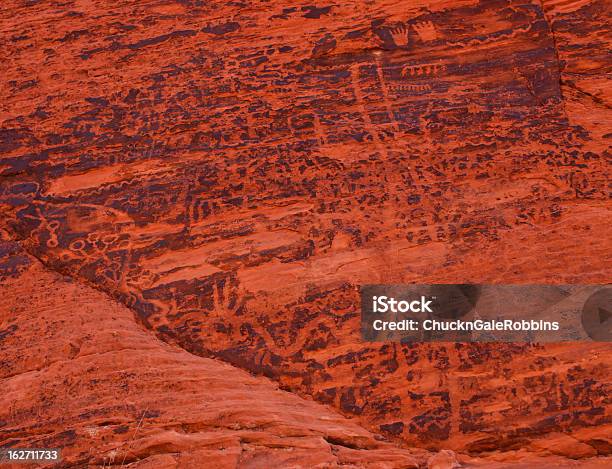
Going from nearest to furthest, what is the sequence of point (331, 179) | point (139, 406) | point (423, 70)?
point (139, 406)
point (331, 179)
point (423, 70)

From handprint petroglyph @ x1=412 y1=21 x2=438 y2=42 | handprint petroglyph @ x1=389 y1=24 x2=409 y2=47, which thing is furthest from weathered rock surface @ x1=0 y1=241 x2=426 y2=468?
handprint petroglyph @ x1=412 y1=21 x2=438 y2=42

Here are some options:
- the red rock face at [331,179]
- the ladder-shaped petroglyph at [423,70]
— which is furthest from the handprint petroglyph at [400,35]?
the ladder-shaped petroglyph at [423,70]

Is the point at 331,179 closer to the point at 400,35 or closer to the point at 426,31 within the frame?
the point at 400,35

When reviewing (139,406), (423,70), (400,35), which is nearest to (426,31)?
(400,35)

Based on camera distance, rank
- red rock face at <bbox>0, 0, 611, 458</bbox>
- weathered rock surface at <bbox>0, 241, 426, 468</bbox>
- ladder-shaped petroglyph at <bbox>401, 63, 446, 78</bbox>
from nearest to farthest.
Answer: weathered rock surface at <bbox>0, 241, 426, 468</bbox>, red rock face at <bbox>0, 0, 611, 458</bbox>, ladder-shaped petroglyph at <bbox>401, 63, 446, 78</bbox>

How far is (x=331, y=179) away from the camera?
407 cm

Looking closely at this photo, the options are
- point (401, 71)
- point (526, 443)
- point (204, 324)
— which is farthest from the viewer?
point (401, 71)

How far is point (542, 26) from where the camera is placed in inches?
173

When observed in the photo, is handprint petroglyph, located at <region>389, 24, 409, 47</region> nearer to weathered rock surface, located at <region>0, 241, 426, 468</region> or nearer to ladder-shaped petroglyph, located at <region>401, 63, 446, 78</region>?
ladder-shaped petroglyph, located at <region>401, 63, 446, 78</region>

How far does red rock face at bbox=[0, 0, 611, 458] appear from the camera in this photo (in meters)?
3.60

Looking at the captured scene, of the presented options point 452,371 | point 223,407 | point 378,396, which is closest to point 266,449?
point 223,407

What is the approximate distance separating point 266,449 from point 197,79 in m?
2.64

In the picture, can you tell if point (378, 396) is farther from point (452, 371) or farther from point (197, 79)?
point (197, 79)

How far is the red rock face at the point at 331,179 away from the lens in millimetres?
3602
